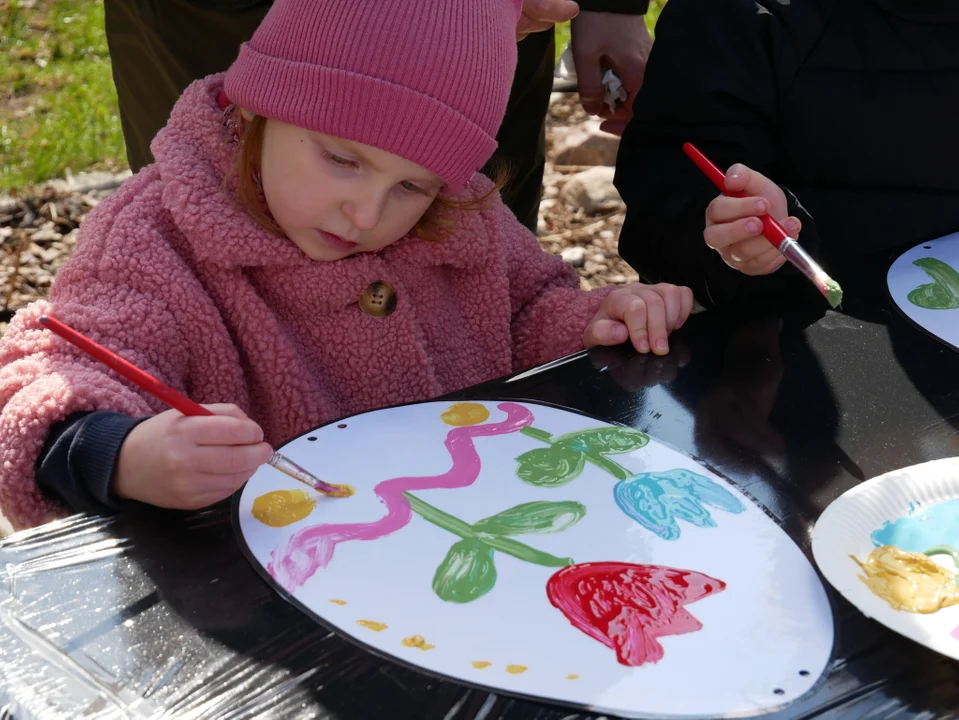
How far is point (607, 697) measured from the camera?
2.15ft

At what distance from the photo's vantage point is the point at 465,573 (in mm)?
756

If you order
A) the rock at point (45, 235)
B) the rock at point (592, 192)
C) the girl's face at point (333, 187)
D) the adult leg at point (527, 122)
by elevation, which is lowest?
the rock at point (592, 192)

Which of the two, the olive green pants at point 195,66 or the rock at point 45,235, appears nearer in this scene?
the olive green pants at point 195,66

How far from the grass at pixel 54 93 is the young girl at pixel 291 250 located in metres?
1.84

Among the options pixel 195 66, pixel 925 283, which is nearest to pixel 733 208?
pixel 925 283

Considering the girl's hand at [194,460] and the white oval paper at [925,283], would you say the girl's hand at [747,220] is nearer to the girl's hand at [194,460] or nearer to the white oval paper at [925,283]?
the white oval paper at [925,283]

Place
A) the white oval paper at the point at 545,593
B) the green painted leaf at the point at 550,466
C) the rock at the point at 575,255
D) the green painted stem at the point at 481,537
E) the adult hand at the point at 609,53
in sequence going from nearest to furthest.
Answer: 1. the white oval paper at the point at 545,593
2. the green painted stem at the point at 481,537
3. the green painted leaf at the point at 550,466
4. the adult hand at the point at 609,53
5. the rock at the point at 575,255

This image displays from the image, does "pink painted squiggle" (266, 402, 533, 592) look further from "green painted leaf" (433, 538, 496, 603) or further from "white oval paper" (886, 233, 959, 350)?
"white oval paper" (886, 233, 959, 350)

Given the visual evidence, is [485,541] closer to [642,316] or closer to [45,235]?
[642,316]

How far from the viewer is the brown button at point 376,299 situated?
1.19 metres

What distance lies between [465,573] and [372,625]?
0.28ft

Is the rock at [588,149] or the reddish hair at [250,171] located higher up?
the reddish hair at [250,171]

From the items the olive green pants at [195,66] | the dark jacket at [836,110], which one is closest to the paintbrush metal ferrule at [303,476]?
the dark jacket at [836,110]

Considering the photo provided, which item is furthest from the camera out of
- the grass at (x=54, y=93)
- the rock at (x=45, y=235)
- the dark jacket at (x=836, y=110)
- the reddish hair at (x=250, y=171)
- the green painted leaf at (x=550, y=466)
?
the grass at (x=54, y=93)
